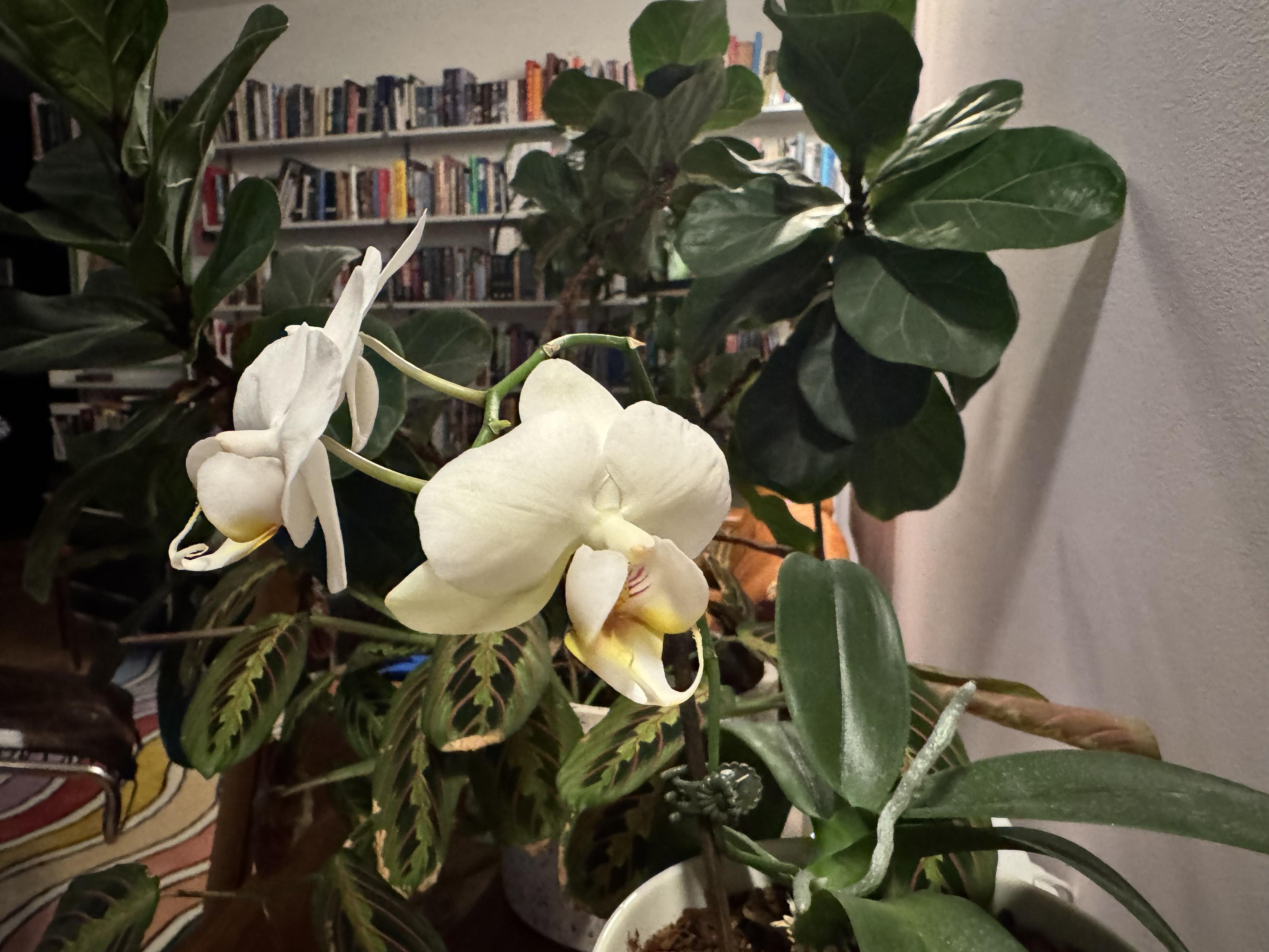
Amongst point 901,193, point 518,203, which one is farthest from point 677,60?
point 518,203

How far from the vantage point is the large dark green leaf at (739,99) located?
2.97 feet

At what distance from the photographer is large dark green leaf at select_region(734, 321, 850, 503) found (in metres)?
0.60

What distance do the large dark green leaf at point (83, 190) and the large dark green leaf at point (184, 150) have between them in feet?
0.23

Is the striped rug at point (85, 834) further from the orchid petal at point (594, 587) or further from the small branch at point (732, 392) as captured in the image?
Answer: the orchid petal at point (594, 587)

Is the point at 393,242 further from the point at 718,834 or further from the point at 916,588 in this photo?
the point at 718,834

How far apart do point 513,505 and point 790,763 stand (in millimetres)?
245

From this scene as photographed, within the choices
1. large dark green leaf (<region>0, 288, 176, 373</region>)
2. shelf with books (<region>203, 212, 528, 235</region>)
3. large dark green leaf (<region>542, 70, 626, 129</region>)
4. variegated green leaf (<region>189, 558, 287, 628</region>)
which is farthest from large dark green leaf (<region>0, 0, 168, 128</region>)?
shelf with books (<region>203, 212, 528, 235</region>)

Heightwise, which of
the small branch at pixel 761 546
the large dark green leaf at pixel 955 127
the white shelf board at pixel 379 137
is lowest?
the small branch at pixel 761 546

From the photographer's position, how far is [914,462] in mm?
645

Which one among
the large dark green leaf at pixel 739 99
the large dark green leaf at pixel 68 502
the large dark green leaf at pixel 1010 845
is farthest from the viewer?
the large dark green leaf at pixel 739 99

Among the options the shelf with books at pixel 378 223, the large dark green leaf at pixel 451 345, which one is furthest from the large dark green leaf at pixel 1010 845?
the shelf with books at pixel 378 223

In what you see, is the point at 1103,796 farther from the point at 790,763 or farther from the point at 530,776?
the point at 530,776

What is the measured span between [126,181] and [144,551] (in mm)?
352

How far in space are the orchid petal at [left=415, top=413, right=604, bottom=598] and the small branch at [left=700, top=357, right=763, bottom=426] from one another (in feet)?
1.75
